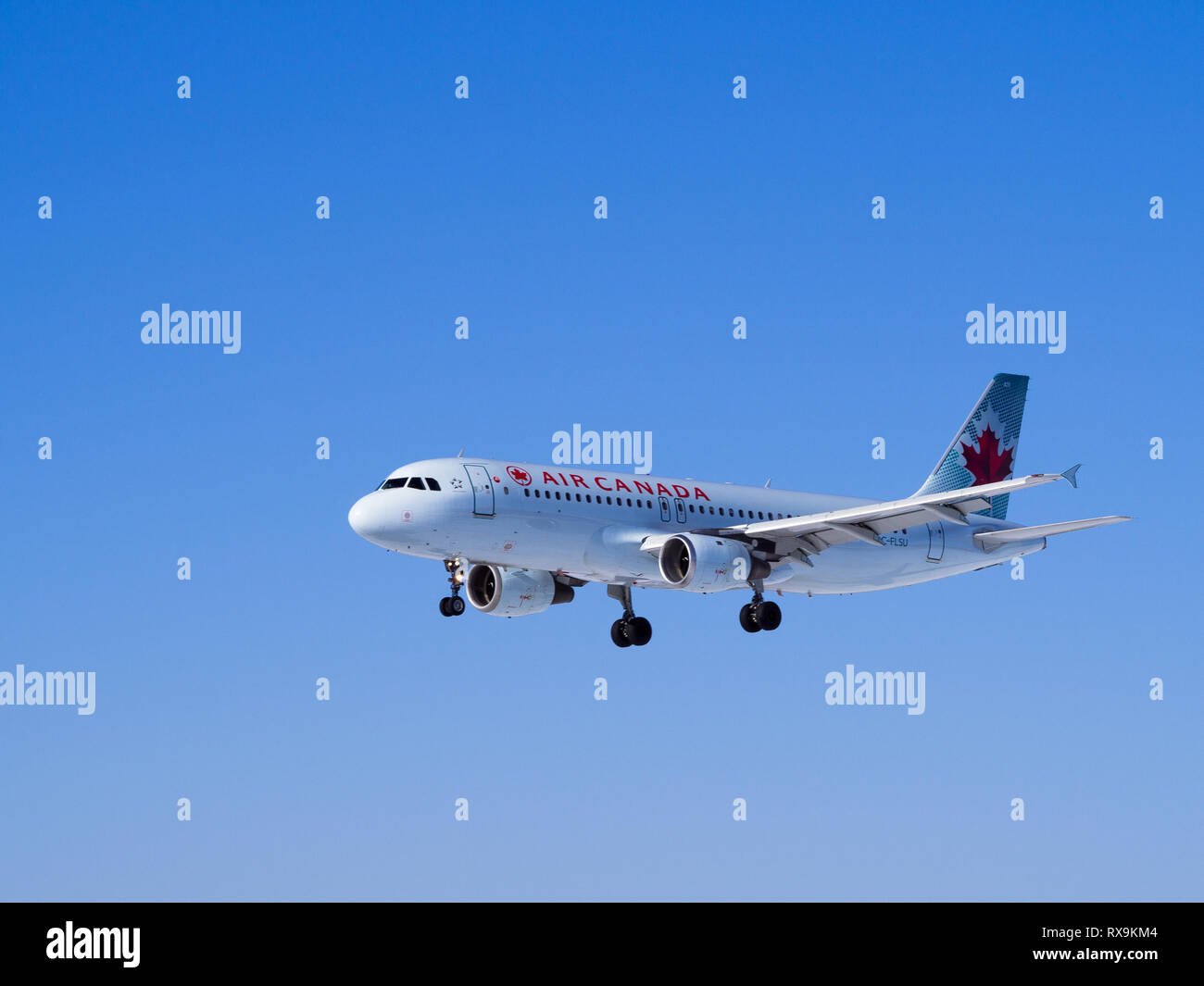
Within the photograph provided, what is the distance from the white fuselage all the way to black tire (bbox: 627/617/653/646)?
296cm

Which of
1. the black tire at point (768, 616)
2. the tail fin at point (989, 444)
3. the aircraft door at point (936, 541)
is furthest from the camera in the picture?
the tail fin at point (989, 444)

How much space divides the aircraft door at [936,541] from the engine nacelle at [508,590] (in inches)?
607

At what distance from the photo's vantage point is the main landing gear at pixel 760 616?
60219 millimetres

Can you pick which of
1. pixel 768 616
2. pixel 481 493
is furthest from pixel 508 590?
pixel 768 616

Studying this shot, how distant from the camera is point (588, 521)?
56062mm

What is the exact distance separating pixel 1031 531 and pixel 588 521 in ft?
63.7

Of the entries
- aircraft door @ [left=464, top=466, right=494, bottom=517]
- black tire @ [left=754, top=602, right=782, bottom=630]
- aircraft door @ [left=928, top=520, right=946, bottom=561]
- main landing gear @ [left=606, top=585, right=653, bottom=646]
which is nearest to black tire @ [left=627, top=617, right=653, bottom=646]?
main landing gear @ [left=606, top=585, right=653, bottom=646]

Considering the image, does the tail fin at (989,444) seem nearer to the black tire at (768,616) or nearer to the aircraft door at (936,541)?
the aircraft door at (936,541)

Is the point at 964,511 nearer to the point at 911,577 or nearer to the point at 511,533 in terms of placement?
the point at 911,577

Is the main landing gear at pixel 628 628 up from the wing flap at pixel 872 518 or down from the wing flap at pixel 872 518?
down

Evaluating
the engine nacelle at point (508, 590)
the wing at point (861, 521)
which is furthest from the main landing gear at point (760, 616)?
the engine nacelle at point (508, 590)

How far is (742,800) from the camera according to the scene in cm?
5769

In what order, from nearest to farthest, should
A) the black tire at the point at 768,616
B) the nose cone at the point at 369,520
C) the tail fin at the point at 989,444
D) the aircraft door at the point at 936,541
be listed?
1. the nose cone at the point at 369,520
2. the black tire at the point at 768,616
3. the aircraft door at the point at 936,541
4. the tail fin at the point at 989,444
